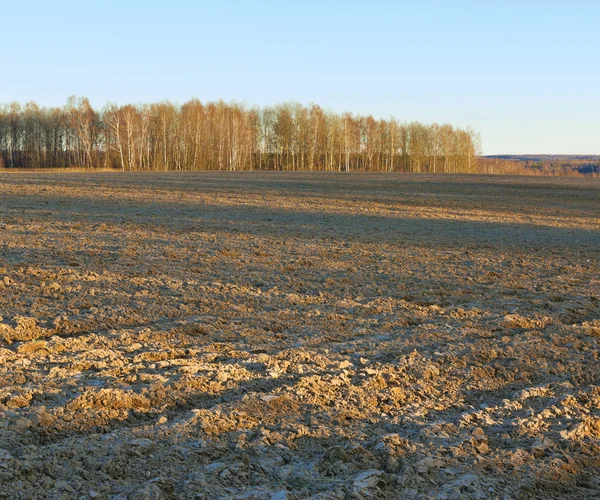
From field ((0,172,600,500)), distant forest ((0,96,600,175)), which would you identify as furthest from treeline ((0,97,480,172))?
field ((0,172,600,500))

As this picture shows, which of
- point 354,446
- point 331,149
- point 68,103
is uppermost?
point 68,103

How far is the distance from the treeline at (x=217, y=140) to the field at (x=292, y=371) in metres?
68.7

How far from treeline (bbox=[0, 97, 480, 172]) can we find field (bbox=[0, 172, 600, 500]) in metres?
68.7

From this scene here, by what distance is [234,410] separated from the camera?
463cm

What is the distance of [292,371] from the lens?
219 inches

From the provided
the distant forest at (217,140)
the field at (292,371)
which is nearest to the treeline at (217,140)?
the distant forest at (217,140)

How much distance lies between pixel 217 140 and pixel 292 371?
257 ft

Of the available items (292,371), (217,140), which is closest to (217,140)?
(217,140)

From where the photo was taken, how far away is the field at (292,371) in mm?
A: 3820

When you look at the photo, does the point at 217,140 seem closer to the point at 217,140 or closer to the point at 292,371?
the point at 217,140

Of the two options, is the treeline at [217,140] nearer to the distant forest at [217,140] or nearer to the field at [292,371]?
the distant forest at [217,140]

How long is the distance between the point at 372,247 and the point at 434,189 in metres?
22.9

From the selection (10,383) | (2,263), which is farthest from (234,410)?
(2,263)

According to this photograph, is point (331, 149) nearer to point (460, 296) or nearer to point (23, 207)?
point (23, 207)
